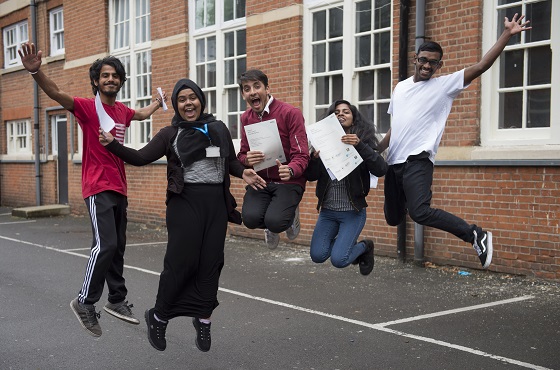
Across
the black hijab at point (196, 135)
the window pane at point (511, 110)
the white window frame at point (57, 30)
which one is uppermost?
the white window frame at point (57, 30)

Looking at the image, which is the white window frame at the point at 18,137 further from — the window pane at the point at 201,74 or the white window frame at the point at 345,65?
the white window frame at the point at 345,65

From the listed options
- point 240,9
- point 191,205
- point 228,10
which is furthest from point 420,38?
point 191,205

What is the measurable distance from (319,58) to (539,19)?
3997mm

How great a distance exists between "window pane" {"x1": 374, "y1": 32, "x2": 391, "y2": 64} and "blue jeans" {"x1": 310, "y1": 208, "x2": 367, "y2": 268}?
473 centimetres

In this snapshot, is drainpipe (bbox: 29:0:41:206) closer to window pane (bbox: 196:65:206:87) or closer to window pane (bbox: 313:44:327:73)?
window pane (bbox: 196:65:206:87)

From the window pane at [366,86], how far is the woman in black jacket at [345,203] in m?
4.69

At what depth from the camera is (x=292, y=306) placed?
25.8 feet

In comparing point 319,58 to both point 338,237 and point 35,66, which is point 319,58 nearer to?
point 338,237

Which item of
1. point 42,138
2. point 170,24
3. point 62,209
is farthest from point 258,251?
point 42,138

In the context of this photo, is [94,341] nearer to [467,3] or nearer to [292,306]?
[292,306]

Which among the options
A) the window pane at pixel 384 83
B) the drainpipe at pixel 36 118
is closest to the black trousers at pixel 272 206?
the window pane at pixel 384 83

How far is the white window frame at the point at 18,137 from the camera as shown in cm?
2147

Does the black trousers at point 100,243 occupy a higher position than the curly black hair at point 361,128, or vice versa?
the curly black hair at point 361,128

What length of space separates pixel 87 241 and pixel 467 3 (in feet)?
27.6
